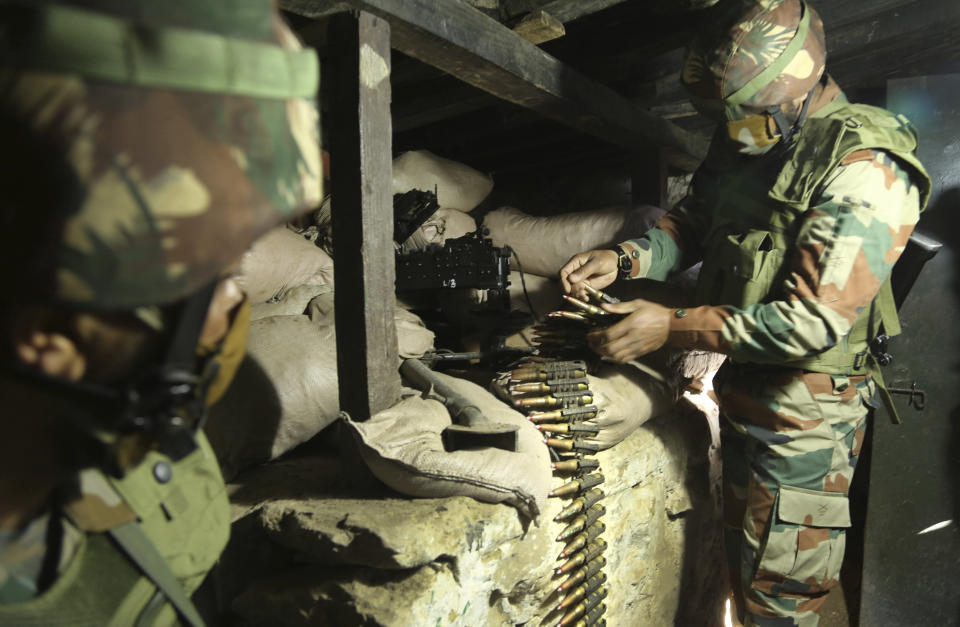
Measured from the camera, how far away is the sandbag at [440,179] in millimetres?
3369

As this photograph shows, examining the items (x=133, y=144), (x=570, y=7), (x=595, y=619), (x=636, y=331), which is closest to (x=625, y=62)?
(x=570, y=7)

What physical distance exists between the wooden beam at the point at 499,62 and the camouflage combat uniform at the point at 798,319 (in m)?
0.65

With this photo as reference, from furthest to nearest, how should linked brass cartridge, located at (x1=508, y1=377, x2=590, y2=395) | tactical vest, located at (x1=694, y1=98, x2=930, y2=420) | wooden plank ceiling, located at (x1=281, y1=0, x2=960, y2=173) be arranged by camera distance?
wooden plank ceiling, located at (x1=281, y1=0, x2=960, y2=173) → linked brass cartridge, located at (x1=508, y1=377, x2=590, y2=395) → tactical vest, located at (x1=694, y1=98, x2=930, y2=420)

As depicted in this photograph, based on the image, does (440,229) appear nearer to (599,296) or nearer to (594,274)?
(594,274)

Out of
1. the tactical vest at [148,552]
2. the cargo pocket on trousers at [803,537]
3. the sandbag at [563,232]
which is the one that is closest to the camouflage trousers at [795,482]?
the cargo pocket on trousers at [803,537]

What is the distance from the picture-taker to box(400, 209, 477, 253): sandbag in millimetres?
3189

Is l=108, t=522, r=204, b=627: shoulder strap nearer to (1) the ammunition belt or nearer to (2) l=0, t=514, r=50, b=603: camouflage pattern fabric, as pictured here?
(2) l=0, t=514, r=50, b=603: camouflage pattern fabric

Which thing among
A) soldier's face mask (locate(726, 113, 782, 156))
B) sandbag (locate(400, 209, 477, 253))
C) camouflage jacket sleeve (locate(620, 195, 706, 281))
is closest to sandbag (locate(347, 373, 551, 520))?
camouflage jacket sleeve (locate(620, 195, 706, 281))

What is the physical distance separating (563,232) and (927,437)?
2325 mm

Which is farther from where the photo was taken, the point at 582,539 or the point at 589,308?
the point at 589,308

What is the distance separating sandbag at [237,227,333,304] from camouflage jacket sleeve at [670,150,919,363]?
1.99 metres

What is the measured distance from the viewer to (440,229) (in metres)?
3.26

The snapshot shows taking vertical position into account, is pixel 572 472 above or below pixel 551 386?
below

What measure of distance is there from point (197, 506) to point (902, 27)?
339 cm
